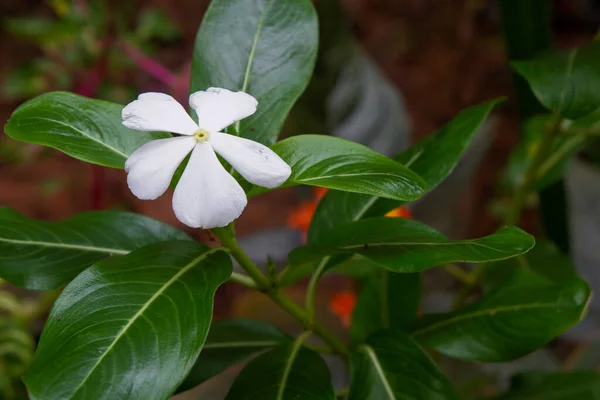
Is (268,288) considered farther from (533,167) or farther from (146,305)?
(533,167)

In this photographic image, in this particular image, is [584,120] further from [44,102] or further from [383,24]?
[383,24]

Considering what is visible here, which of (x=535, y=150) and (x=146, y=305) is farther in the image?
(x=535, y=150)

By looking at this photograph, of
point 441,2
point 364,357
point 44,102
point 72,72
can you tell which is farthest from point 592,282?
point 72,72

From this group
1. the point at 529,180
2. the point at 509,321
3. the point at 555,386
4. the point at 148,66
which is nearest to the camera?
the point at 509,321

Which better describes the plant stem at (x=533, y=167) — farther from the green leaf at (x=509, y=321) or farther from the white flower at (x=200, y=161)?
the white flower at (x=200, y=161)

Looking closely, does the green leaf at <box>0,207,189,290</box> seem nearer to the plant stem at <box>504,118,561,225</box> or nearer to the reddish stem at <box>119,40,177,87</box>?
the plant stem at <box>504,118,561,225</box>

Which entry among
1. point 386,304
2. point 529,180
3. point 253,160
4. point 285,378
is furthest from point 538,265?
point 253,160
